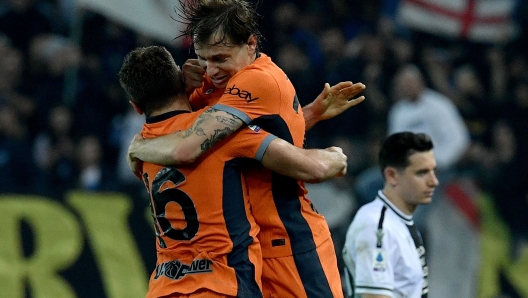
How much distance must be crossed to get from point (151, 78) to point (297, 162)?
0.79 m

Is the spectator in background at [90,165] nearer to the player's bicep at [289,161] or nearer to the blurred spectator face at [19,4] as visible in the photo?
the blurred spectator face at [19,4]

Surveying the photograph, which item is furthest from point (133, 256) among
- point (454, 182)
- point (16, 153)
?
point (454, 182)

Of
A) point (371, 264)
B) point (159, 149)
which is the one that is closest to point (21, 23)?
point (371, 264)

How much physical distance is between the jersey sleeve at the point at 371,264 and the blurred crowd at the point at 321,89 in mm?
3738

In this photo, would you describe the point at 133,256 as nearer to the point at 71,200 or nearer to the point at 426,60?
the point at 71,200

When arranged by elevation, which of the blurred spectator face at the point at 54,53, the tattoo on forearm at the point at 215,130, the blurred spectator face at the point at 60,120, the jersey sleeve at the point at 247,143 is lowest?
the blurred spectator face at the point at 60,120

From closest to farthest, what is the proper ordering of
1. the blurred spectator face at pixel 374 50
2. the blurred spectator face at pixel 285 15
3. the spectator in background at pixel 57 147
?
the spectator in background at pixel 57 147
the blurred spectator face at pixel 374 50
the blurred spectator face at pixel 285 15

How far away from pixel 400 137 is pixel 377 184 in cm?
319

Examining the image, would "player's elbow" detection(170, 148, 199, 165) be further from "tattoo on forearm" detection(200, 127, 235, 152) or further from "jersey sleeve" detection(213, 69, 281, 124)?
"jersey sleeve" detection(213, 69, 281, 124)

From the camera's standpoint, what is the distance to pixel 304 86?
1063cm

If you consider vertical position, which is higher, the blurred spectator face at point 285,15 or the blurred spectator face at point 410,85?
the blurred spectator face at point 285,15

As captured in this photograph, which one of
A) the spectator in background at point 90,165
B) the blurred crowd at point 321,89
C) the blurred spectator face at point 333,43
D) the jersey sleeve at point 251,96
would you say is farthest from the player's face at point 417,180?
the blurred spectator face at point 333,43

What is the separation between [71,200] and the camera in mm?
8680

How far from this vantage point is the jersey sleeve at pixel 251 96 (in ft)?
13.3
